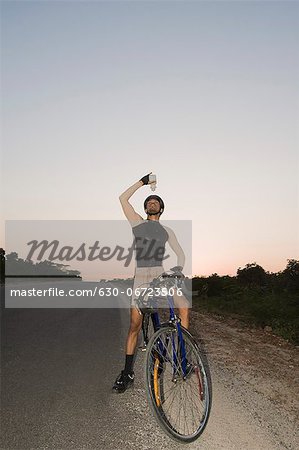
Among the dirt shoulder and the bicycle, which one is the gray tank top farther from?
the dirt shoulder

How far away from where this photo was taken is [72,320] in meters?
12.6

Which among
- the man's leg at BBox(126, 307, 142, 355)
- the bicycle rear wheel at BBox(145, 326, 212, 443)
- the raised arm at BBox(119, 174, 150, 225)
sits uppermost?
the raised arm at BBox(119, 174, 150, 225)

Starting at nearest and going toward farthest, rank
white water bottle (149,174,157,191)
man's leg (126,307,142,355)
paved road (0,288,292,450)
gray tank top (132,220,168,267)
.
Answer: paved road (0,288,292,450) < man's leg (126,307,142,355) < white water bottle (149,174,157,191) < gray tank top (132,220,168,267)

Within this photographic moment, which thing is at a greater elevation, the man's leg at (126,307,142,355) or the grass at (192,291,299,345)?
the man's leg at (126,307,142,355)

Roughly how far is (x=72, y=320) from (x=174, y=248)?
8.24 metres

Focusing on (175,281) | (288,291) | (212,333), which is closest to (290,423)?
(175,281)

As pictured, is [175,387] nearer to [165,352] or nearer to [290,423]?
[165,352]

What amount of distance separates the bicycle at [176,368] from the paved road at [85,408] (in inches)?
8.0

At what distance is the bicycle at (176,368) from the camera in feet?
13.6

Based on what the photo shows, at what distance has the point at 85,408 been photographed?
4672mm

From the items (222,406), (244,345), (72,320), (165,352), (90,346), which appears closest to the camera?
(165,352)

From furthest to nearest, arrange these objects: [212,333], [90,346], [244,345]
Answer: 1. [212,333]
2. [244,345]
3. [90,346]

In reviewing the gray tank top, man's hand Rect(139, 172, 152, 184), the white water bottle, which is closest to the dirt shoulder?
the gray tank top

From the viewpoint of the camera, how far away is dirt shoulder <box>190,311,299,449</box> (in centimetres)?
457
